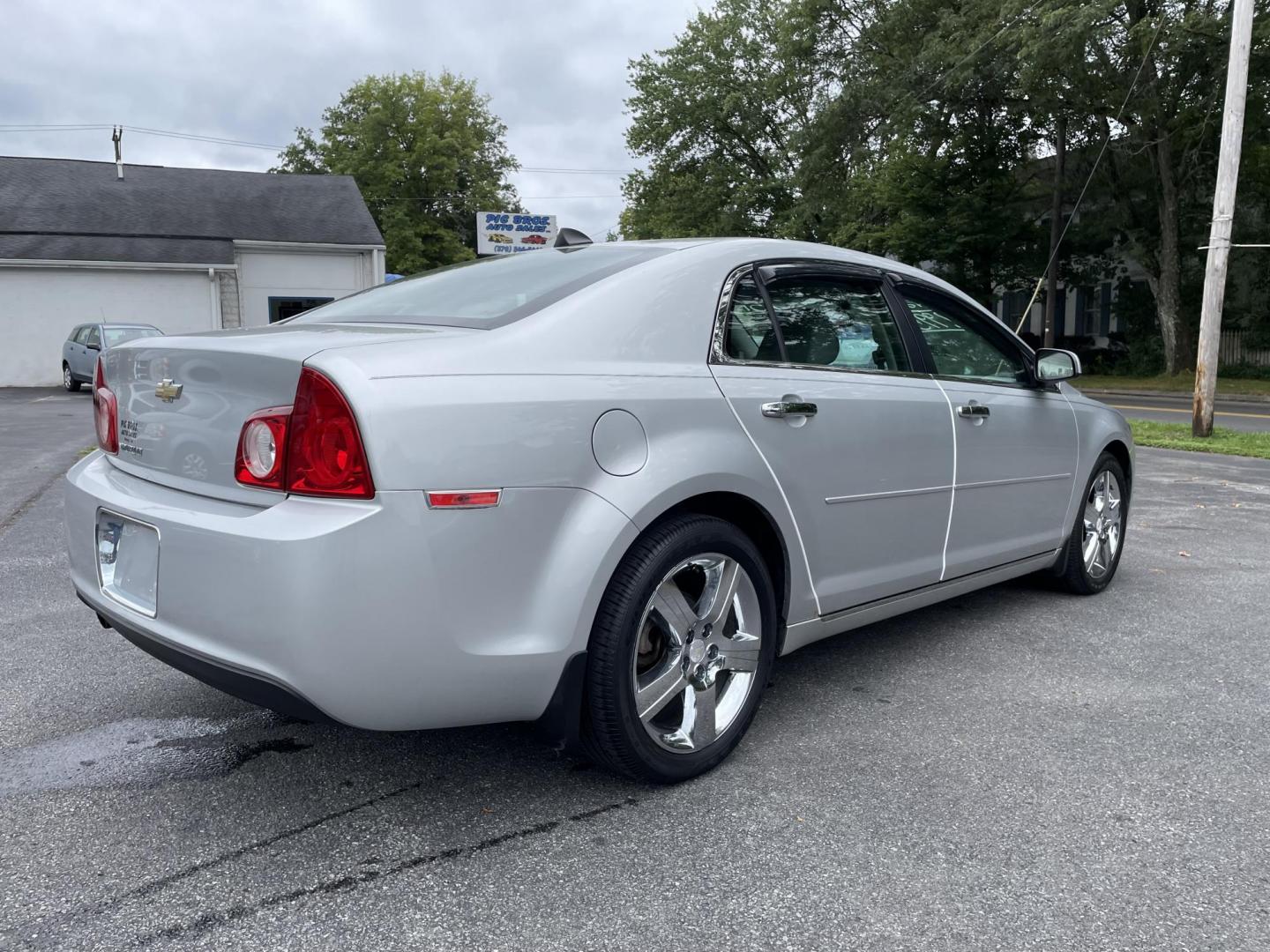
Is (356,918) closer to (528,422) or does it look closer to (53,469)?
(528,422)

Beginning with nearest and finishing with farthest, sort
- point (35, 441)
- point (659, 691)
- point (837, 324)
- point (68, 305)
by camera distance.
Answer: point (659, 691), point (837, 324), point (35, 441), point (68, 305)

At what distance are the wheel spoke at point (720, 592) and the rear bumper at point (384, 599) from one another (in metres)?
A: 0.46

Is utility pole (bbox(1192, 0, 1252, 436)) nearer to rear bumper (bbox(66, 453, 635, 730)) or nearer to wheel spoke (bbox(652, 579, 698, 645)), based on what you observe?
wheel spoke (bbox(652, 579, 698, 645))

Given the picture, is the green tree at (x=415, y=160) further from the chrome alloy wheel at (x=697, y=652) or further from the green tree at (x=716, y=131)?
the chrome alloy wheel at (x=697, y=652)

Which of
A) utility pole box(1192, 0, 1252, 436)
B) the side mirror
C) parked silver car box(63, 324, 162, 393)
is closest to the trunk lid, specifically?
the side mirror

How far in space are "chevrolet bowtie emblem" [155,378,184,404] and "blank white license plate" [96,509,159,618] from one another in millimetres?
328

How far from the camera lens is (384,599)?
2244mm

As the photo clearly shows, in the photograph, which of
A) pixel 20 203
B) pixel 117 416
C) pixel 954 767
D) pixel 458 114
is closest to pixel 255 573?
pixel 117 416

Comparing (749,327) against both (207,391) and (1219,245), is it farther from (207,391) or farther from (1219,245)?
(1219,245)

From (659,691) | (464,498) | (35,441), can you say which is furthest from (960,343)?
(35,441)

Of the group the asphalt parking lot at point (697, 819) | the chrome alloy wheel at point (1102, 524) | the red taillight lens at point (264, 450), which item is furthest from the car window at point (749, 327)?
the chrome alloy wheel at point (1102, 524)

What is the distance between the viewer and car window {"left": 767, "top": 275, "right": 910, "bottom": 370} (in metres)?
3.34

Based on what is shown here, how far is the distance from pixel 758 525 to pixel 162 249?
2848cm

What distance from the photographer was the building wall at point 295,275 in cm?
2880
